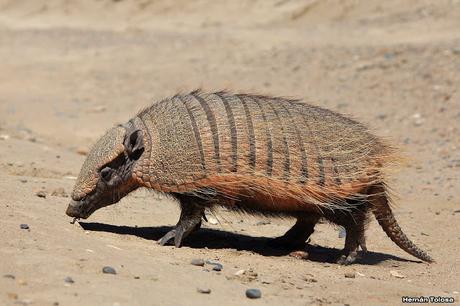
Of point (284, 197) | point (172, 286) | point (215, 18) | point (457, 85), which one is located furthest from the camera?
point (215, 18)

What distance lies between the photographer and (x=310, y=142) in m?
7.12

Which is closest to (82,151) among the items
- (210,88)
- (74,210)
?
(210,88)

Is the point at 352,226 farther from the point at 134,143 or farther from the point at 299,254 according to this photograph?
the point at 134,143

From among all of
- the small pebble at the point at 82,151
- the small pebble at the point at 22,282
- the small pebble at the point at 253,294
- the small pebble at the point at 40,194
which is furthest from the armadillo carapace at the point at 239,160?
the small pebble at the point at 82,151

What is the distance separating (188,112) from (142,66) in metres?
14.0

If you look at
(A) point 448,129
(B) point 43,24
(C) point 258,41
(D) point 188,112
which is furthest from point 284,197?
(B) point 43,24

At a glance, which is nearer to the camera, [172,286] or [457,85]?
[172,286]

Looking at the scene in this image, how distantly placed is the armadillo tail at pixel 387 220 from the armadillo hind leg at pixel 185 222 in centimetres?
149

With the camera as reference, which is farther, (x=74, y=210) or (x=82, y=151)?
(x=82, y=151)

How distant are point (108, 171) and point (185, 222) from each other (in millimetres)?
761

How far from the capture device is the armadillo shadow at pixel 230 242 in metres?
7.55

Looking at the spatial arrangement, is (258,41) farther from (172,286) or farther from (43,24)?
(172,286)

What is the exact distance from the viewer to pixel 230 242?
7.80 meters

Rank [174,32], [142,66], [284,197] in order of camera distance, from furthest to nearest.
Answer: [174,32] → [142,66] → [284,197]
